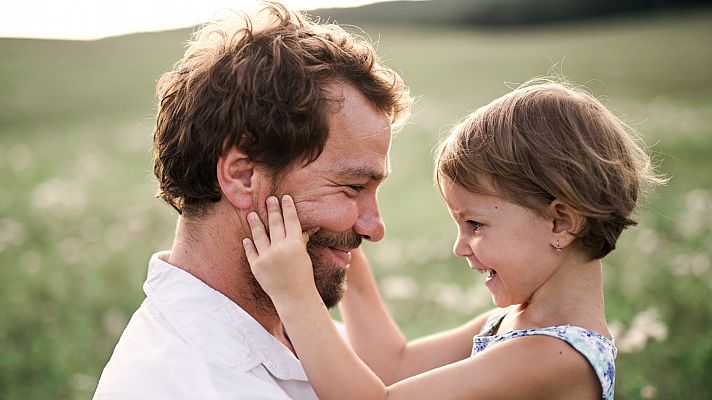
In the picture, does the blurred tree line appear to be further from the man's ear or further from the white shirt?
the white shirt

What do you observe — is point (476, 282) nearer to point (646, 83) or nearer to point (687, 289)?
point (687, 289)

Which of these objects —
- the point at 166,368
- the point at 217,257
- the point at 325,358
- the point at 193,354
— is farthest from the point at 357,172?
the point at 166,368

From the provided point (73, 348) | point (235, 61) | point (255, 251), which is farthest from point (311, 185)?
point (73, 348)

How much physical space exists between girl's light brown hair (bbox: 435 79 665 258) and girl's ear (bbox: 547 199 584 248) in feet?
0.08

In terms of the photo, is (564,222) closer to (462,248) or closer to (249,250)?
(462,248)

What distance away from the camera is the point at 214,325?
10.2 feet

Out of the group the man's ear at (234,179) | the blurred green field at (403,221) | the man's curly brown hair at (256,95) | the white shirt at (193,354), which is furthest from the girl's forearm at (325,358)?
the blurred green field at (403,221)

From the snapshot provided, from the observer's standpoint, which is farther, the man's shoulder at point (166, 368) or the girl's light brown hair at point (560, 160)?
the girl's light brown hair at point (560, 160)

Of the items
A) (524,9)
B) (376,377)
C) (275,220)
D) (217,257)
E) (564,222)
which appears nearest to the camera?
(376,377)

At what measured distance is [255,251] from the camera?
3.28m

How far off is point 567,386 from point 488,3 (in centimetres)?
3258

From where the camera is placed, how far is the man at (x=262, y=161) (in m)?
3.26

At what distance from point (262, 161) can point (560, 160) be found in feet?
4.27

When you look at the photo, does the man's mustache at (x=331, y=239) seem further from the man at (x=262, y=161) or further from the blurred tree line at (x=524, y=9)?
the blurred tree line at (x=524, y=9)
